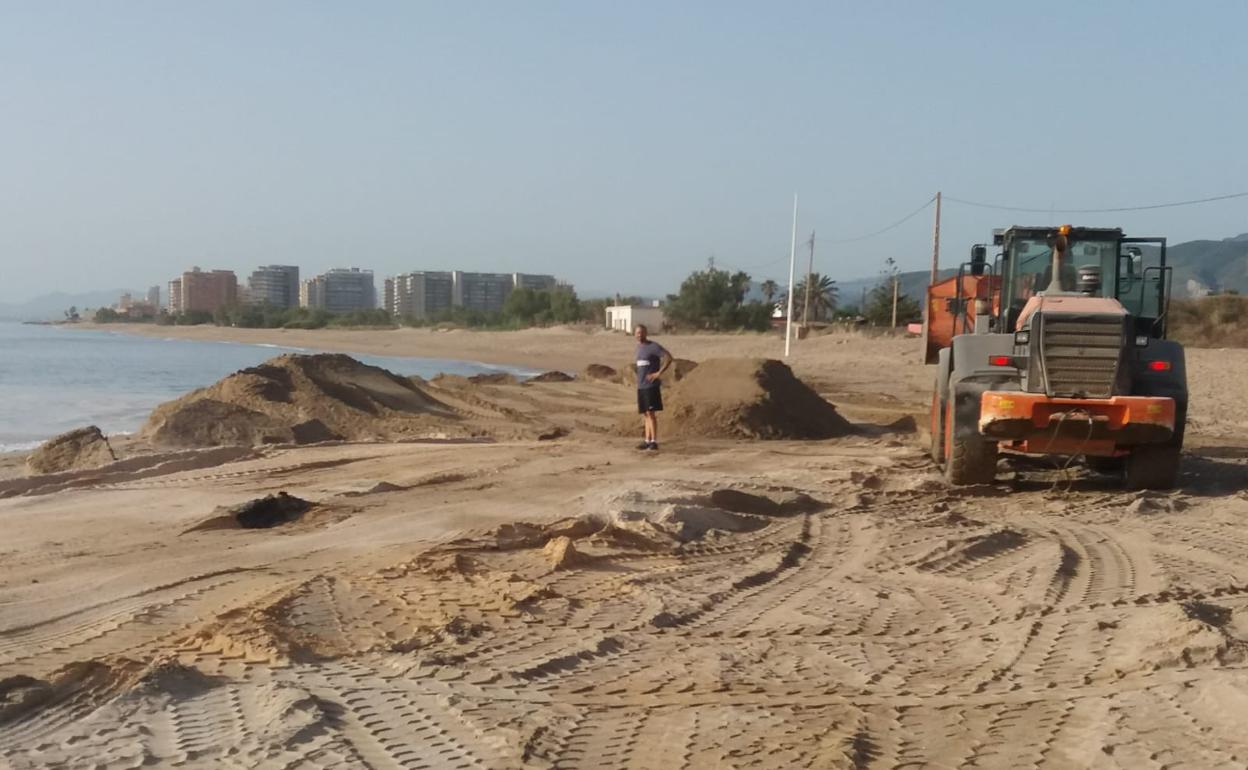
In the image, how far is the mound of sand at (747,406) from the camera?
16281 mm

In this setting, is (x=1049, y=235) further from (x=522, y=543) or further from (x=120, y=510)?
(x=120, y=510)

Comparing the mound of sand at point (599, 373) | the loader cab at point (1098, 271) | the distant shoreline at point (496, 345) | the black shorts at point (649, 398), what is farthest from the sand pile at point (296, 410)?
the distant shoreline at point (496, 345)

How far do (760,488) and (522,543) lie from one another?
3324 mm

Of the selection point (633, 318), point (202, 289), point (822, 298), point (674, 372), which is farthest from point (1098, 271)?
point (202, 289)

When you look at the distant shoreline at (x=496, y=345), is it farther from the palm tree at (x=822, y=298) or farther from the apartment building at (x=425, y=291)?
the apartment building at (x=425, y=291)

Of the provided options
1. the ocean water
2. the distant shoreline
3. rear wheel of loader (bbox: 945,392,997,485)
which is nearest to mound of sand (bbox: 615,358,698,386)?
rear wheel of loader (bbox: 945,392,997,485)

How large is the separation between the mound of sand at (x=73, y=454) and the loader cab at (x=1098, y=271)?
10.8 meters

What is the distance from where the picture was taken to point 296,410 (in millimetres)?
17188

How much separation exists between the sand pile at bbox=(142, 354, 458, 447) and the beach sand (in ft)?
11.9

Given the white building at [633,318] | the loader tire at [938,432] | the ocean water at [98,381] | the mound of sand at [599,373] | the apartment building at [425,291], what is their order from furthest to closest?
the apartment building at [425,291]
the white building at [633,318]
the mound of sand at [599,373]
the ocean water at [98,381]
the loader tire at [938,432]

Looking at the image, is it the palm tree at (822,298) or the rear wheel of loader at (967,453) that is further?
the palm tree at (822,298)

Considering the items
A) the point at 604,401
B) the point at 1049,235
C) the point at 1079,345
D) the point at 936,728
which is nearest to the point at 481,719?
the point at 936,728

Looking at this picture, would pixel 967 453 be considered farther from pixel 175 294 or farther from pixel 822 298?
pixel 175 294

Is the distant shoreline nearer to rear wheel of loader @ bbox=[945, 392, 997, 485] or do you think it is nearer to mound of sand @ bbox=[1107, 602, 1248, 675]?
rear wheel of loader @ bbox=[945, 392, 997, 485]
